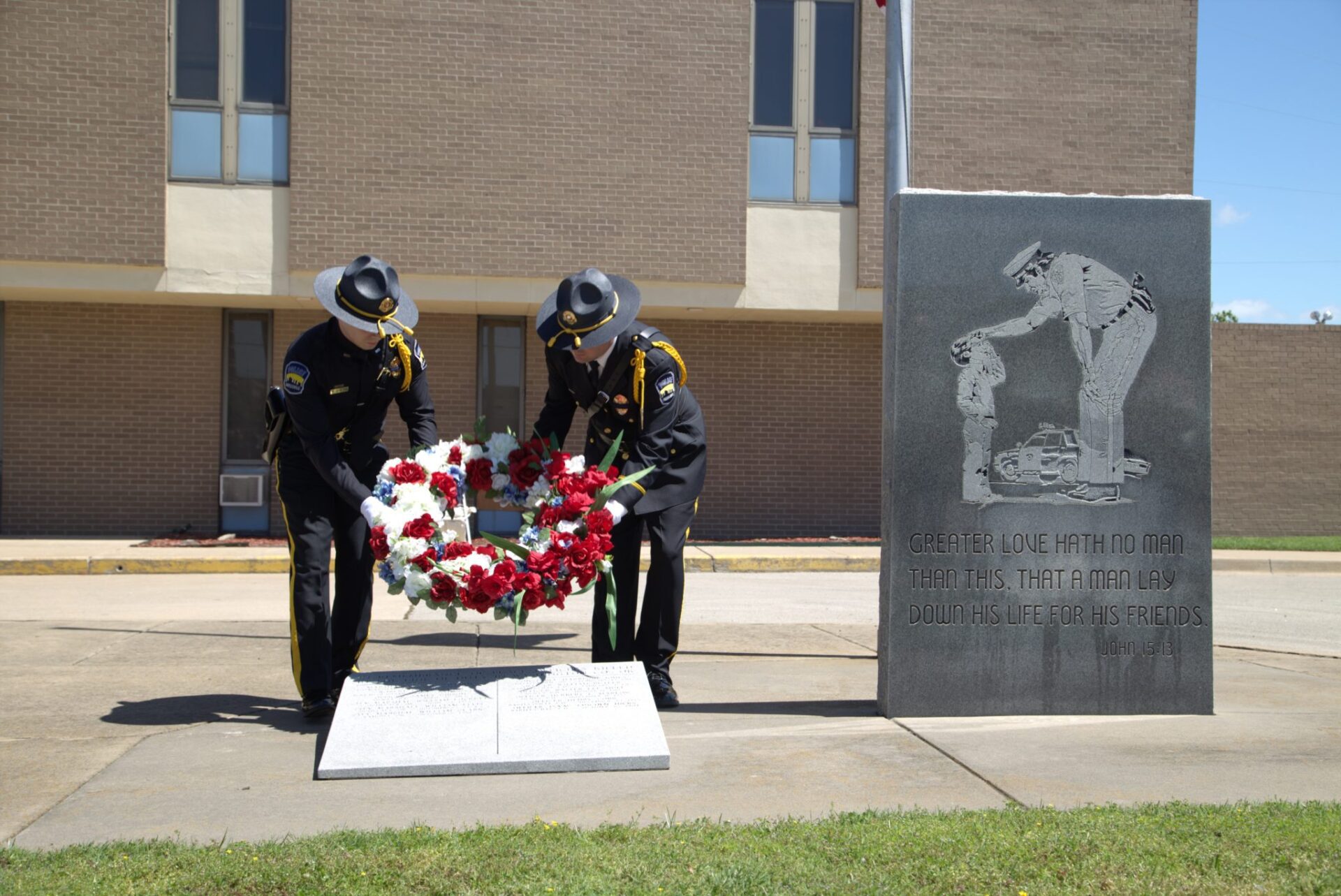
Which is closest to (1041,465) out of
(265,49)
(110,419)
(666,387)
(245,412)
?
(666,387)

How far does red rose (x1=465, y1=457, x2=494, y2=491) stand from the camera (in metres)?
6.07

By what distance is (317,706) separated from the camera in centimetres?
617

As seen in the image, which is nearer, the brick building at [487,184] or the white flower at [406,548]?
the white flower at [406,548]

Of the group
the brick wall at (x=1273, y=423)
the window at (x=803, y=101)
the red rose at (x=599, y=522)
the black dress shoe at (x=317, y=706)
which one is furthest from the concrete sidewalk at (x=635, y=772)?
the brick wall at (x=1273, y=423)

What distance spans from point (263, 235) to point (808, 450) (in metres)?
7.88

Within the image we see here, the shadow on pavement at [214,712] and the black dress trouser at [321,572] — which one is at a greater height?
the black dress trouser at [321,572]

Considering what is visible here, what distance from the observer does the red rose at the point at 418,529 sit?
5645mm

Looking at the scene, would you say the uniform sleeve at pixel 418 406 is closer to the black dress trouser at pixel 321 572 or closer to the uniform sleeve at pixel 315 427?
the black dress trouser at pixel 321 572

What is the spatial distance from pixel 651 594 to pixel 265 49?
13156 millimetres

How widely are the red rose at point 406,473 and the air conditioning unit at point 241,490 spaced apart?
12892mm

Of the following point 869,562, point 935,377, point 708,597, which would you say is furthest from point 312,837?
point 869,562

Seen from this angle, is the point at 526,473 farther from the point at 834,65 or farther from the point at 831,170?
the point at 834,65

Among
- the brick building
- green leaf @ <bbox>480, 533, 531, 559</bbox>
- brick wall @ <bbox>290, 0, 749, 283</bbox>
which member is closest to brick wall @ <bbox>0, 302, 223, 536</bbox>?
the brick building

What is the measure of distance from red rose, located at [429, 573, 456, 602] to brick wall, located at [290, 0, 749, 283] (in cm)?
1170
